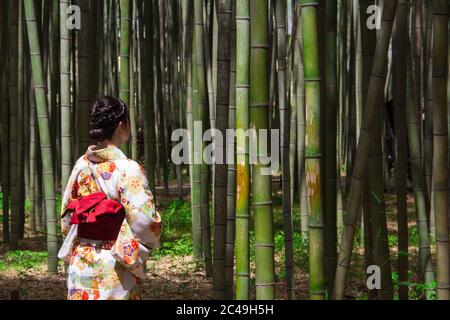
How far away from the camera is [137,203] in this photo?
1999 millimetres

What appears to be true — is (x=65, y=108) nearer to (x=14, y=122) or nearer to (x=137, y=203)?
(x=14, y=122)

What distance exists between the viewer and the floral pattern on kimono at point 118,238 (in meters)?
2.01

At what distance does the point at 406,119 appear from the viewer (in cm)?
320

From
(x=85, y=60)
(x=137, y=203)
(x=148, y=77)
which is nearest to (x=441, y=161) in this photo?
(x=137, y=203)

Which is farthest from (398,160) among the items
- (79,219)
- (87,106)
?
(79,219)

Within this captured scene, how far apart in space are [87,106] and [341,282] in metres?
1.27

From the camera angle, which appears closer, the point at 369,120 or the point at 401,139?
the point at 369,120

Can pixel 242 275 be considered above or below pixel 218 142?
below

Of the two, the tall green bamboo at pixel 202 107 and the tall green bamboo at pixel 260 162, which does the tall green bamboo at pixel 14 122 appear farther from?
the tall green bamboo at pixel 260 162

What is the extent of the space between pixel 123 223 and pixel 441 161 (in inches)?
37.3

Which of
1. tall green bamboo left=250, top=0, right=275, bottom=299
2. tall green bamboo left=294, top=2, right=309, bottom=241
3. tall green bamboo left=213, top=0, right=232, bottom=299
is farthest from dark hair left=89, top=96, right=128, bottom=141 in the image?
tall green bamboo left=294, top=2, right=309, bottom=241

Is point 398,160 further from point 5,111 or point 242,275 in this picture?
point 5,111

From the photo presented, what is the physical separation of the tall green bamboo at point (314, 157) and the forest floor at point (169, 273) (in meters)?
1.23

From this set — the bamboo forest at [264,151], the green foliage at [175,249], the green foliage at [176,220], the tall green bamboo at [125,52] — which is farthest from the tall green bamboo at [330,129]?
the green foliage at [176,220]
